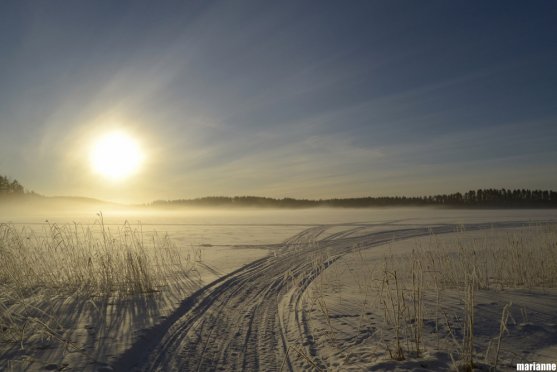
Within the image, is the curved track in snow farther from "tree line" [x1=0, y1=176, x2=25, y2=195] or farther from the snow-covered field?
"tree line" [x1=0, y1=176, x2=25, y2=195]

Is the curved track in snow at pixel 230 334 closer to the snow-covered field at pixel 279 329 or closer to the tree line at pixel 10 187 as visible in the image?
the snow-covered field at pixel 279 329

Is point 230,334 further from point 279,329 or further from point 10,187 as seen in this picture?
point 10,187

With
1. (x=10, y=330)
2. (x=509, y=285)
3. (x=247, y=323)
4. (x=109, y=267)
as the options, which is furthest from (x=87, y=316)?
(x=509, y=285)

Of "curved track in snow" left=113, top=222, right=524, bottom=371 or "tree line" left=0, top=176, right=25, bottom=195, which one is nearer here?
"curved track in snow" left=113, top=222, right=524, bottom=371

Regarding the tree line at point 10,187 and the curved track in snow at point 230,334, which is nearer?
the curved track in snow at point 230,334

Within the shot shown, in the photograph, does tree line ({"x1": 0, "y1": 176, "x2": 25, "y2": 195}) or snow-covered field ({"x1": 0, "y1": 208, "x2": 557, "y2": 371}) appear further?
tree line ({"x1": 0, "y1": 176, "x2": 25, "y2": 195})

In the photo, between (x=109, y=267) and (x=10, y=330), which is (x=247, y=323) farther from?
(x=109, y=267)

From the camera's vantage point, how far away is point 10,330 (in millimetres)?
5211

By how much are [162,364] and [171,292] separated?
13.3 feet

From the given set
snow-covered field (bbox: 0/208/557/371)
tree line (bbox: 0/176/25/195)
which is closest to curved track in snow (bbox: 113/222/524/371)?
snow-covered field (bbox: 0/208/557/371)

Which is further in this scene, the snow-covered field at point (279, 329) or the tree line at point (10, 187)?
the tree line at point (10, 187)

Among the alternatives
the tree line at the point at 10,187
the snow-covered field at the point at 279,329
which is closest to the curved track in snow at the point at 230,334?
the snow-covered field at the point at 279,329

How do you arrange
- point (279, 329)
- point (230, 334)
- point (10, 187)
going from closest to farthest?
point (230, 334) < point (279, 329) < point (10, 187)

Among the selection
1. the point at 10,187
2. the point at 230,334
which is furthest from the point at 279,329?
the point at 10,187
